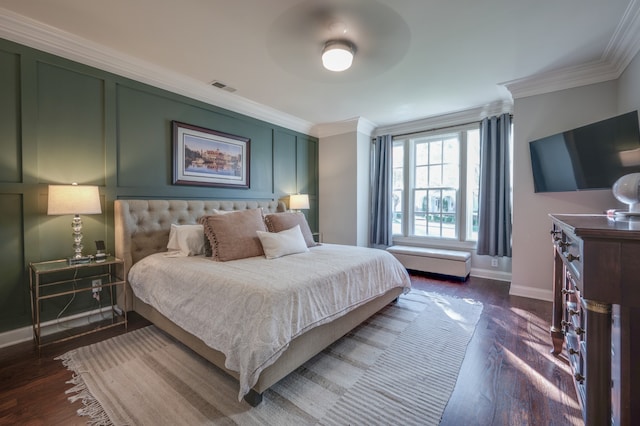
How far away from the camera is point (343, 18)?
6.88ft

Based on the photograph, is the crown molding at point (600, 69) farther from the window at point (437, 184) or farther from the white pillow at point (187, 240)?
the white pillow at point (187, 240)

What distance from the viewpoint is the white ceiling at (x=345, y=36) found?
201cm

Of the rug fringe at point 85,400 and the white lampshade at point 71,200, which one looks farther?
the white lampshade at point 71,200

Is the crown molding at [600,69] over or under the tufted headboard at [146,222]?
over

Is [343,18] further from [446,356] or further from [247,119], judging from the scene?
[446,356]

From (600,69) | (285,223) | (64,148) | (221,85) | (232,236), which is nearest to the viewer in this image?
(64,148)

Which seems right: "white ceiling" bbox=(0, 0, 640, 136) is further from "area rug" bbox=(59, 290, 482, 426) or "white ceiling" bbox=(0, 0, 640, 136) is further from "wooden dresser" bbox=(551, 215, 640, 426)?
"area rug" bbox=(59, 290, 482, 426)

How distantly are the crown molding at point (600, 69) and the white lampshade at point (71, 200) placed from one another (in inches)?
176

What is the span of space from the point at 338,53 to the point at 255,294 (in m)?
2.11

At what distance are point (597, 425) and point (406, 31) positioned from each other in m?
2.68

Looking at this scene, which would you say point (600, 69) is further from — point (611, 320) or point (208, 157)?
point (208, 157)

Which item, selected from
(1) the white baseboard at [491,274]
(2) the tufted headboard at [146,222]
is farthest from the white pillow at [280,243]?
(1) the white baseboard at [491,274]

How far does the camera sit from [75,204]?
85.7 inches

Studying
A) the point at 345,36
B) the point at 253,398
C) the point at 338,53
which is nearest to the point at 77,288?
the point at 253,398
